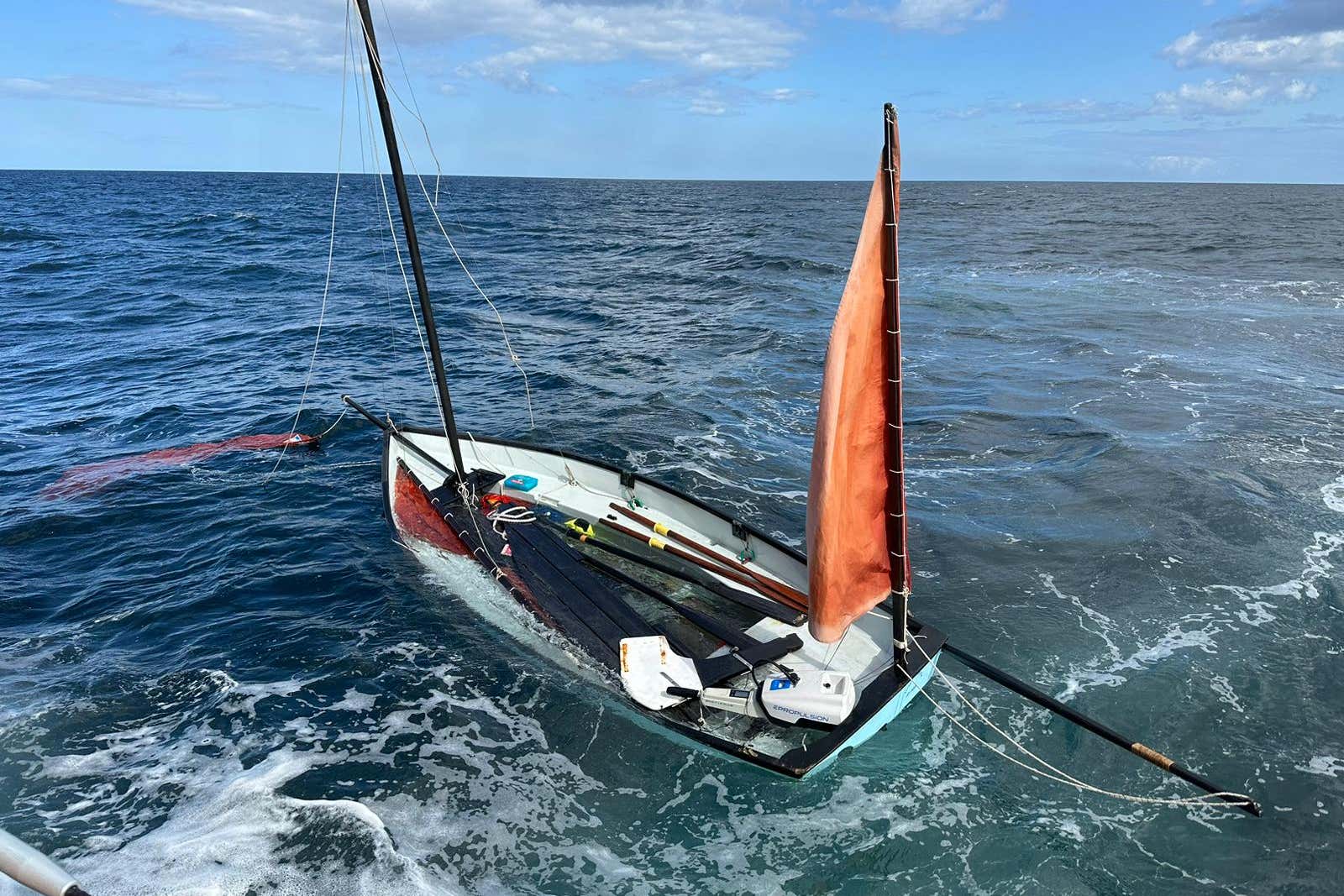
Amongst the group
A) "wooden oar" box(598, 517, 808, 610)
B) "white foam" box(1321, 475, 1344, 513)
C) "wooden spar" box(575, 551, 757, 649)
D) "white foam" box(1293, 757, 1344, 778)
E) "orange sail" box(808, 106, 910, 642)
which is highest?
"orange sail" box(808, 106, 910, 642)

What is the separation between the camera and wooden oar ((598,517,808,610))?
11.9m

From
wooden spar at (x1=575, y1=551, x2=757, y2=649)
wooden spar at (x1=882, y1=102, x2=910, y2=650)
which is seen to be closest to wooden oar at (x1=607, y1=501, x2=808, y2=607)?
wooden spar at (x1=575, y1=551, x2=757, y2=649)

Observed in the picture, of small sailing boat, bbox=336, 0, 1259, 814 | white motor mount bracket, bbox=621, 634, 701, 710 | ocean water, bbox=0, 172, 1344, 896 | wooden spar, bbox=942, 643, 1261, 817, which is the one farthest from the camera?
white motor mount bracket, bbox=621, 634, 701, 710

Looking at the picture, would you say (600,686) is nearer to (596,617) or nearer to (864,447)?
(596,617)

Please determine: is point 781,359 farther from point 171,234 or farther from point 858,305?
point 171,234

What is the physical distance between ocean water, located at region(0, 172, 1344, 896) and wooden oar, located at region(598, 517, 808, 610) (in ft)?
A: 7.85

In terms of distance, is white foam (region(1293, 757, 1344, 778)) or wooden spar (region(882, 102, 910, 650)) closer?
wooden spar (region(882, 102, 910, 650))

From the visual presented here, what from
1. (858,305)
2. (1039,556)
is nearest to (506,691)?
(858,305)

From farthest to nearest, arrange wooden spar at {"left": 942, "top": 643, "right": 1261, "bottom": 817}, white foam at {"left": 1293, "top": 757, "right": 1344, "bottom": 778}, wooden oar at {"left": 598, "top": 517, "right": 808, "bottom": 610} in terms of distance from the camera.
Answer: wooden oar at {"left": 598, "top": 517, "right": 808, "bottom": 610}
white foam at {"left": 1293, "top": 757, "right": 1344, "bottom": 778}
wooden spar at {"left": 942, "top": 643, "right": 1261, "bottom": 817}

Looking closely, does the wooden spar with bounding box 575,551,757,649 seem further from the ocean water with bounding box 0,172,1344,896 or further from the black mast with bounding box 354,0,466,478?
the black mast with bounding box 354,0,466,478

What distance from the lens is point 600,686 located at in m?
10.4

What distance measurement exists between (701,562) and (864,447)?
15.8 ft

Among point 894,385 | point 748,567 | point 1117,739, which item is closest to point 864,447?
point 894,385

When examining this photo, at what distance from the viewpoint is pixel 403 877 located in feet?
28.0
